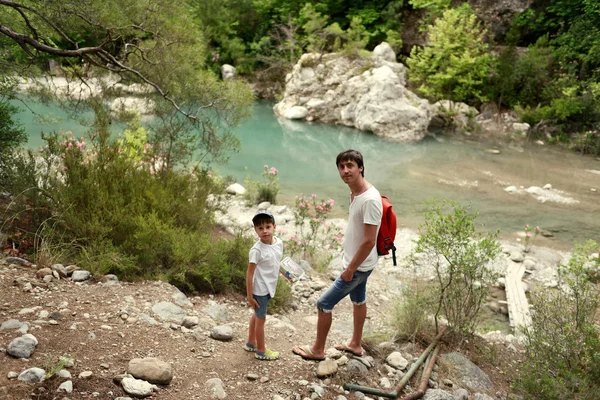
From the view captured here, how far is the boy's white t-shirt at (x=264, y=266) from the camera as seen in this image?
333cm

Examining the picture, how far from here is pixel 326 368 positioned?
339 cm

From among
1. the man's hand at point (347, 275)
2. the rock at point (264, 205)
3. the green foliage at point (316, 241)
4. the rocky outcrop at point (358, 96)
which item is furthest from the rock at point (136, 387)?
the rocky outcrop at point (358, 96)

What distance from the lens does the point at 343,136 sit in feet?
60.6

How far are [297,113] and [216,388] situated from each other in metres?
18.1

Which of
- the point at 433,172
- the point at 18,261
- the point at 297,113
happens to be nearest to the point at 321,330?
the point at 18,261

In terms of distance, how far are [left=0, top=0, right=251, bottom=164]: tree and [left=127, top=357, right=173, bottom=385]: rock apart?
117 inches

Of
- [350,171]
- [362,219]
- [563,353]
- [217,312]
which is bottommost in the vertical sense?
[217,312]

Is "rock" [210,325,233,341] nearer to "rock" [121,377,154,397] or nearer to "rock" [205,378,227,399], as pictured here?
"rock" [205,378,227,399]

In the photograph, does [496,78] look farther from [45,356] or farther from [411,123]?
[45,356]

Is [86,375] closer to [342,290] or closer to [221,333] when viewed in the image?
[221,333]

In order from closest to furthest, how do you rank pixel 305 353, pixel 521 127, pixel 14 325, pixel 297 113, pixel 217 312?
pixel 14 325 < pixel 305 353 < pixel 217 312 < pixel 521 127 < pixel 297 113

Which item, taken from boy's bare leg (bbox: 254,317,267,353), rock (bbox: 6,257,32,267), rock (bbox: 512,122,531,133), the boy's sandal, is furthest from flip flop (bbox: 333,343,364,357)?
rock (bbox: 512,122,531,133)

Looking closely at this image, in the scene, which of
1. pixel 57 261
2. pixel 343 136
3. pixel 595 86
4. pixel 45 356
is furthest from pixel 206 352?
pixel 595 86

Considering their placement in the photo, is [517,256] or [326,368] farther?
[517,256]
